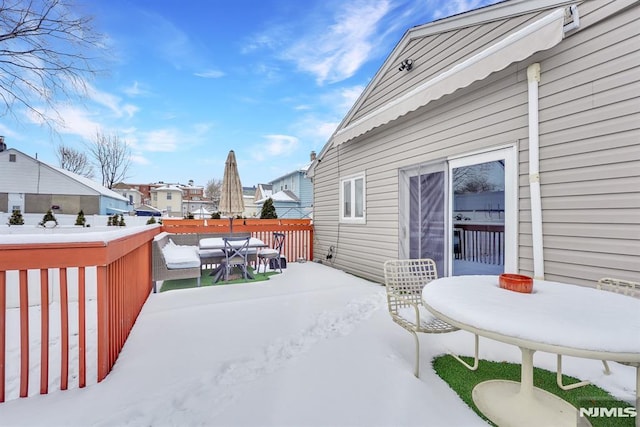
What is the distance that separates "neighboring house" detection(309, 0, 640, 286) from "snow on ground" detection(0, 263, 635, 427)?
1.21 meters

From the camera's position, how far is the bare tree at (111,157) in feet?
72.9

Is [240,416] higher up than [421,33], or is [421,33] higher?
[421,33]

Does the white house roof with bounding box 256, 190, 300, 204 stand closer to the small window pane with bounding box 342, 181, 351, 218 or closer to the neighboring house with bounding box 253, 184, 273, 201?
the neighboring house with bounding box 253, 184, 273, 201

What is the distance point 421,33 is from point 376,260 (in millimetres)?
4147

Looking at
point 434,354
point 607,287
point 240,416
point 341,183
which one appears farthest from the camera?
point 341,183

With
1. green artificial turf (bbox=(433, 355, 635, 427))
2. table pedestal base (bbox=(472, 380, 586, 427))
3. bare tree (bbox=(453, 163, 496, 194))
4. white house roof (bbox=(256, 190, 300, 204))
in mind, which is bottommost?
green artificial turf (bbox=(433, 355, 635, 427))

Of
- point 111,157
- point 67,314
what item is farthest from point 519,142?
point 111,157

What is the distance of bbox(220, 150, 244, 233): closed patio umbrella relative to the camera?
20.8 feet

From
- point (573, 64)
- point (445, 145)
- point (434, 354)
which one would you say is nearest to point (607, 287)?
point (434, 354)

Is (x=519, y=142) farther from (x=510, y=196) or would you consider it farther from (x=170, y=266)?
(x=170, y=266)

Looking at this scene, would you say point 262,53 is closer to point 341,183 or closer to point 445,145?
point 341,183

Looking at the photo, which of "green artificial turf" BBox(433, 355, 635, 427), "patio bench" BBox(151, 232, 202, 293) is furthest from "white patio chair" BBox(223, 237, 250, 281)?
"green artificial turf" BBox(433, 355, 635, 427)

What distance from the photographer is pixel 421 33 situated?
4.52m

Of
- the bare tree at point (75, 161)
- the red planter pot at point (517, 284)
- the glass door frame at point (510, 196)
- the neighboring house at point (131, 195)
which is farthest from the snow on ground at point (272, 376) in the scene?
the neighboring house at point (131, 195)
